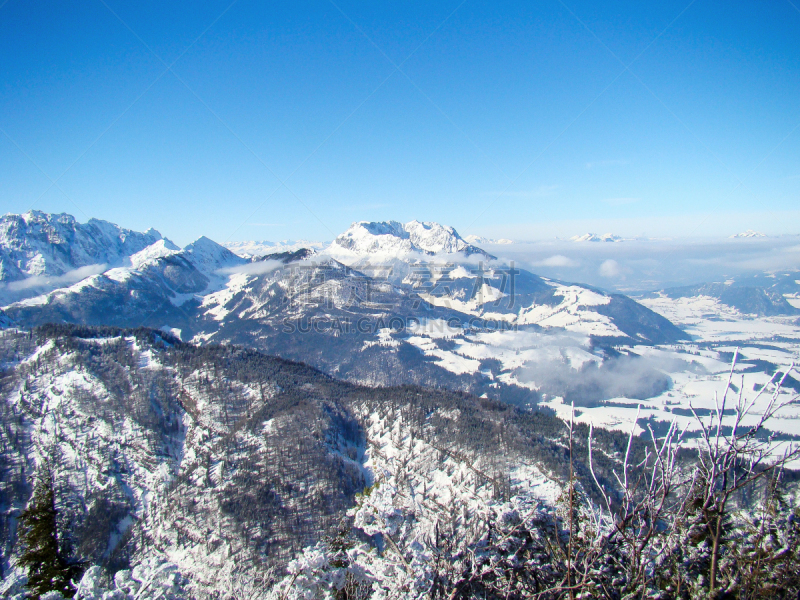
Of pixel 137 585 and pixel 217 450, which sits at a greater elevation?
pixel 137 585

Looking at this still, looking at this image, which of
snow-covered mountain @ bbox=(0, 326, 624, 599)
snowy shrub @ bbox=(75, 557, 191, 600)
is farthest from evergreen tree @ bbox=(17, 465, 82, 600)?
snow-covered mountain @ bbox=(0, 326, 624, 599)

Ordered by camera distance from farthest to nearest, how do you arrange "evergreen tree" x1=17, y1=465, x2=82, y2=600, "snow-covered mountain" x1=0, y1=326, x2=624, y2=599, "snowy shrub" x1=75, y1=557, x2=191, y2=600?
"snow-covered mountain" x1=0, y1=326, x2=624, y2=599
"evergreen tree" x1=17, y1=465, x2=82, y2=600
"snowy shrub" x1=75, y1=557, x2=191, y2=600

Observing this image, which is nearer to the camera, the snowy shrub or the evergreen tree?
the snowy shrub

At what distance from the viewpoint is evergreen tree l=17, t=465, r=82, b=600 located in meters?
34.0

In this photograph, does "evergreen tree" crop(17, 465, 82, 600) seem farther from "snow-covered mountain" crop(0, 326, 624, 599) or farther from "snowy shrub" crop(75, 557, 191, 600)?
"snow-covered mountain" crop(0, 326, 624, 599)

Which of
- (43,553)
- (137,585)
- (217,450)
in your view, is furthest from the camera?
(217,450)

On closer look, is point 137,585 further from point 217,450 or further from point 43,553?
point 217,450

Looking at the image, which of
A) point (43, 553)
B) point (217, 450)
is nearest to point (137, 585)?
point (43, 553)

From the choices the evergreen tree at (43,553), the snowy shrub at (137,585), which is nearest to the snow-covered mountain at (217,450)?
the snowy shrub at (137,585)

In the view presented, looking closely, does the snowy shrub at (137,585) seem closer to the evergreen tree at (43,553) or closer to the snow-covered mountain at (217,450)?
the evergreen tree at (43,553)

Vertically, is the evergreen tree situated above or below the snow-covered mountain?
above

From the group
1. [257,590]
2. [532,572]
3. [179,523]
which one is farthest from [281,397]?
[532,572]

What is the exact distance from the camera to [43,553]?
36438mm

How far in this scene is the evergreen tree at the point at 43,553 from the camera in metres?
34.0
